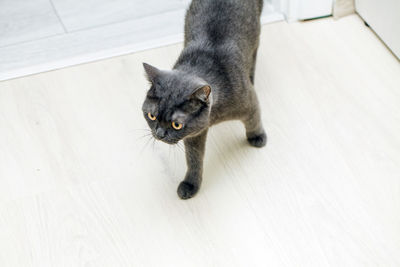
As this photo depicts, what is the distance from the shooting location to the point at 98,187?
1.35 m

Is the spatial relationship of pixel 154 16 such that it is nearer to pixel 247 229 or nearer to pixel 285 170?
pixel 285 170

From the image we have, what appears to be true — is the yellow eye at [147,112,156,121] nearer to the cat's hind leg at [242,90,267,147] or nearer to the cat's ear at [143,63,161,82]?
the cat's ear at [143,63,161,82]

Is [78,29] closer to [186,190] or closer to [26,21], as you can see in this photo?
[26,21]

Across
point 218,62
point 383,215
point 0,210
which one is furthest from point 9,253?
point 383,215

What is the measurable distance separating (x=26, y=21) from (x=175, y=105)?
1.06m

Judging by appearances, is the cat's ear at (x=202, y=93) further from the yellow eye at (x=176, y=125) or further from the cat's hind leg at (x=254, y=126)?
the cat's hind leg at (x=254, y=126)

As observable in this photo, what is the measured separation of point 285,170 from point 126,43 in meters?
0.77

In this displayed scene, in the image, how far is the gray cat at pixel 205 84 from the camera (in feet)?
3.43

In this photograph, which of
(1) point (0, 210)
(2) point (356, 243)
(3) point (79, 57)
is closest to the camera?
(2) point (356, 243)

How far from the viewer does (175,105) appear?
3.39ft

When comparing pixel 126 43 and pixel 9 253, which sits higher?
pixel 126 43

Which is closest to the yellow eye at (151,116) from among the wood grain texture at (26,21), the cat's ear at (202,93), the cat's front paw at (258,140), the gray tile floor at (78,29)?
the cat's ear at (202,93)

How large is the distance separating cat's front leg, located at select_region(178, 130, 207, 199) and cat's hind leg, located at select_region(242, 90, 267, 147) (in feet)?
0.45

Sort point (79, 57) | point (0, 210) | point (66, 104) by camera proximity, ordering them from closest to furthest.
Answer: point (0, 210) < point (66, 104) < point (79, 57)
